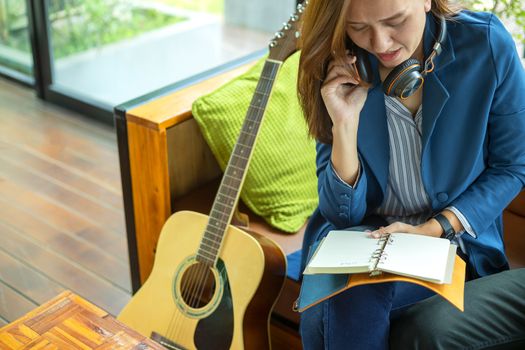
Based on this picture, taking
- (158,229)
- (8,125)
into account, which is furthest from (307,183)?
(8,125)

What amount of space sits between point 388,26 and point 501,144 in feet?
1.22

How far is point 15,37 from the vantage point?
3633 mm

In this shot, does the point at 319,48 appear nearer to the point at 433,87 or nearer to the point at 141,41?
the point at 433,87

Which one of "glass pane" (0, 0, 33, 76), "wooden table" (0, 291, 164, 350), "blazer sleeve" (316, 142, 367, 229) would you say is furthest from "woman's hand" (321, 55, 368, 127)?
"glass pane" (0, 0, 33, 76)

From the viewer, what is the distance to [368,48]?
1.41 m

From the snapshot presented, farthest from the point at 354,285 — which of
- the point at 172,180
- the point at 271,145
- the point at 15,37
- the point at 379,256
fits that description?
the point at 15,37

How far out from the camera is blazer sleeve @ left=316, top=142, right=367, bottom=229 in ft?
5.05

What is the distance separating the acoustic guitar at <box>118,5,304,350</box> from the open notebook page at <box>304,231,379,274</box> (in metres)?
0.27

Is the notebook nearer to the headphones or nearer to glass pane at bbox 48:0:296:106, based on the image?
the headphones

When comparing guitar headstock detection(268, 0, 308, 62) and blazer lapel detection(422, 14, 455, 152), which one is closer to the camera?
blazer lapel detection(422, 14, 455, 152)

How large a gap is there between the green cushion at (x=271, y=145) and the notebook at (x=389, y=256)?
1.55ft

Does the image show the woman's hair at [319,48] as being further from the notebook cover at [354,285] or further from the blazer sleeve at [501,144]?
the notebook cover at [354,285]

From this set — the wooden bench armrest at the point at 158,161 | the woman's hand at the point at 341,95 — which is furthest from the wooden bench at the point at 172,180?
the woman's hand at the point at 341,95

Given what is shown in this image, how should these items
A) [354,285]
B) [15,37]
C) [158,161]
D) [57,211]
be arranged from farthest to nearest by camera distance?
1. [15,37]
2. [57,211]
3. [158,161]
4. [354,285]
